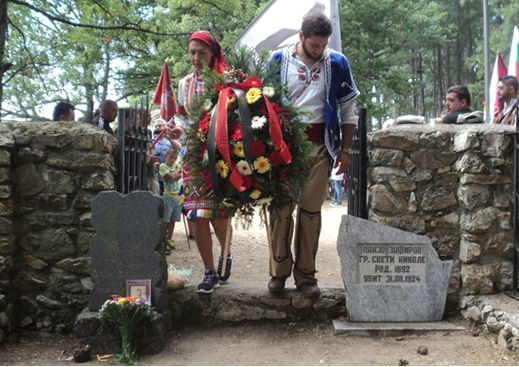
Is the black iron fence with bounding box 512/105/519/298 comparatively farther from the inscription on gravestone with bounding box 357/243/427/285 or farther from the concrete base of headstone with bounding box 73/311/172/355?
the concrete base of headstone with bounding box 73/311/172/355

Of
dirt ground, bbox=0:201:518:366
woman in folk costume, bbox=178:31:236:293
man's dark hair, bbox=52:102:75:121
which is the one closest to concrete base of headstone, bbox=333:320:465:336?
dirt ground, bbox=0:201:518:366

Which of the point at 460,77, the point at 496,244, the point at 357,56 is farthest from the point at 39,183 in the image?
the point at 460,77

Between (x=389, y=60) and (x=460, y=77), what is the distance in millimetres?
12675

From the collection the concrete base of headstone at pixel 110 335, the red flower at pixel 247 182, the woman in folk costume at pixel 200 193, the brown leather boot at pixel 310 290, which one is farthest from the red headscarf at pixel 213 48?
the concrete base of headstone at pixel 110 335

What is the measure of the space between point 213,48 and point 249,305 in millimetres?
1868

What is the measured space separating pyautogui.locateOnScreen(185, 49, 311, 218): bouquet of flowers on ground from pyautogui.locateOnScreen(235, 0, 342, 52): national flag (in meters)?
3.12

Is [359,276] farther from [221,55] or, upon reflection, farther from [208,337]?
[221,55]

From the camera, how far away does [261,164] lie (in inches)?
138

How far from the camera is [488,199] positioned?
4.03m

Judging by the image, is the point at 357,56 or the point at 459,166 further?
the point at 357,56

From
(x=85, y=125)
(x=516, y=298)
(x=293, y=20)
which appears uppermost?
(x=293, y=20)

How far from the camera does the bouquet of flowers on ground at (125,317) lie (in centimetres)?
346

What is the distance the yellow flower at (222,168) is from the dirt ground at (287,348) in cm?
115

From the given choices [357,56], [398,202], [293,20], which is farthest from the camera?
[357,56]
